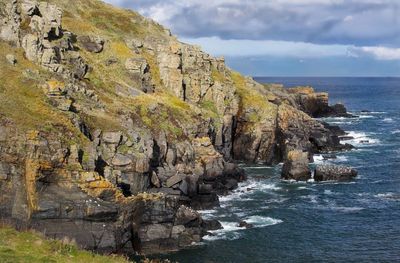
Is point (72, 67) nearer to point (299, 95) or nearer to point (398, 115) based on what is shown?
Answer: point (299, 95)

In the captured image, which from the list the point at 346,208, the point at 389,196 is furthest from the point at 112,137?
the point at 389,196

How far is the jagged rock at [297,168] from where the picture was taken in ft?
289

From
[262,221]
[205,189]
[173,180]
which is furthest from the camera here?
[205,189]

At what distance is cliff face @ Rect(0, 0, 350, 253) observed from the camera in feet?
170

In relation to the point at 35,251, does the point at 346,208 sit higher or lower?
lower

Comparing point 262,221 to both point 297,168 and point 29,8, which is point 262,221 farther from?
point 29,8

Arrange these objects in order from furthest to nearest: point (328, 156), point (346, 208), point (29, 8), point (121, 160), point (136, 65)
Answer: point (328, 156) < point (136, 65) < point (29, 8) < point (346, 208) < point (121, 160)

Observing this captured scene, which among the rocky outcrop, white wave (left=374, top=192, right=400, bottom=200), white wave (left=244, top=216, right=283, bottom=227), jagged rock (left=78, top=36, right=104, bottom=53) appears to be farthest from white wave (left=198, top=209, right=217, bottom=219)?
the rocky outcrop

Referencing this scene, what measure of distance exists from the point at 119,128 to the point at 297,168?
115 ft

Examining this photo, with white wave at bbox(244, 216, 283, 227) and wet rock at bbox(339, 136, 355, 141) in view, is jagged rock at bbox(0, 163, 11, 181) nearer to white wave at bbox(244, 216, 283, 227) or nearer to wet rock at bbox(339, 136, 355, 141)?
white wave at bbox(244, 216, 283, 227)

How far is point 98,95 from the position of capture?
78125mm

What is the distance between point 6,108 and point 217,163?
34.8 m

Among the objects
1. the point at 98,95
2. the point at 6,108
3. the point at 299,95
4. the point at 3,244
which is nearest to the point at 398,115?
the point at 299,95

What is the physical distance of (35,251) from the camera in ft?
91.4
